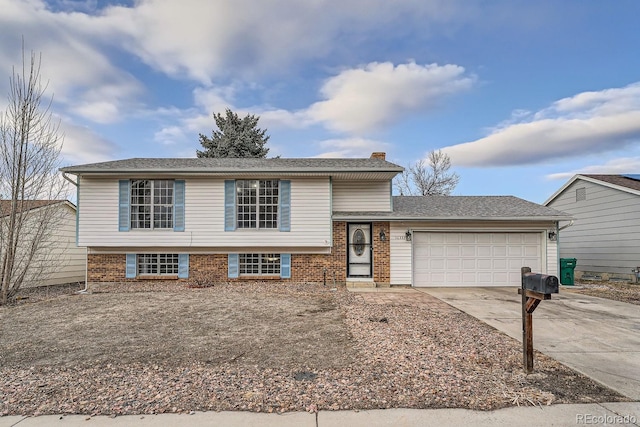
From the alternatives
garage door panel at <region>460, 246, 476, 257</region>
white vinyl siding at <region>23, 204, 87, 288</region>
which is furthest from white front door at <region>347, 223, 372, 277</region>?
white vinyl siding at <region>23, 204, 87, 288</region>

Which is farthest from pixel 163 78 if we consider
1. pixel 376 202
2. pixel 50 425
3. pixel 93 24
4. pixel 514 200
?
pixel 514 200

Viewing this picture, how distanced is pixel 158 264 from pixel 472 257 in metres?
11.2

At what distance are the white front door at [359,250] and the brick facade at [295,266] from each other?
28 cm

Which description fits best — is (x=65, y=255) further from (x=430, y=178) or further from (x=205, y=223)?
(x=430, y=178)

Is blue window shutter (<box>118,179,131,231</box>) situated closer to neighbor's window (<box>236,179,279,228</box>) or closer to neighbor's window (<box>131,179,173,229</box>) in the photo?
neighbor's window (<box>131,179,173,229</box>)

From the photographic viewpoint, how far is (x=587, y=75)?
12.1 m

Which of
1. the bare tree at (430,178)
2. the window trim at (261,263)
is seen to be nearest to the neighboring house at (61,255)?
the window trim at (261,263)

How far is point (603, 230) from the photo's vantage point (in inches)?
561

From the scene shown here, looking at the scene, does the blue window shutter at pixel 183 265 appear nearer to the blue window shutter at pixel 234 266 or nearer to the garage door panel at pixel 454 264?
the blue window shutter at pixel 234 266

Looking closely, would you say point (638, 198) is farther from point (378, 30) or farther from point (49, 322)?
point (49, 322)

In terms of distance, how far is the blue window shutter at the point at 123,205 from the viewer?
11203 millimetres

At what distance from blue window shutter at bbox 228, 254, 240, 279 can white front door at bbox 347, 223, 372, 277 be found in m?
3.92

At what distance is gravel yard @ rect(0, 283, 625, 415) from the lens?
3207mm

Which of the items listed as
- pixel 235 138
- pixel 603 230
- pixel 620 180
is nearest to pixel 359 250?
pixel 603 230
